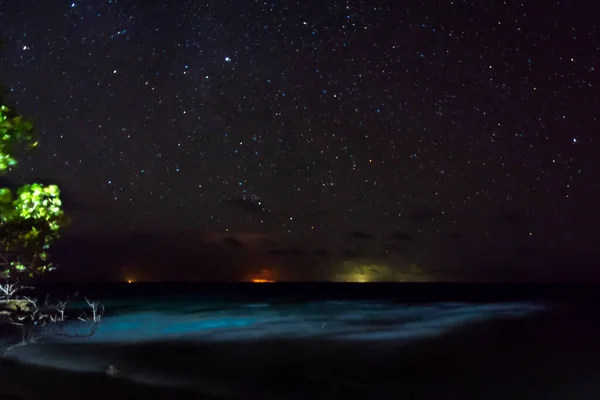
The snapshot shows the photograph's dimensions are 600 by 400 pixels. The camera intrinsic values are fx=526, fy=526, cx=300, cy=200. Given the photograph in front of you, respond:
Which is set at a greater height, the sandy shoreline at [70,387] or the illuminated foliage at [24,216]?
the illuminated foliage at [24,216]

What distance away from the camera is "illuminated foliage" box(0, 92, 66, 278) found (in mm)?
4938

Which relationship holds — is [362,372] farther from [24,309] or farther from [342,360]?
[24,309]

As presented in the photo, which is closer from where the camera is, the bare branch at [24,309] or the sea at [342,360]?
the bare branch at [24,309]

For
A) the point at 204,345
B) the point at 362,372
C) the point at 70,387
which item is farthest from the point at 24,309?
the point at 204,345

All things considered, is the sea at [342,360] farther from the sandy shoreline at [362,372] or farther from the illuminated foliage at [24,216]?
the illuminated foliage at [24,216]

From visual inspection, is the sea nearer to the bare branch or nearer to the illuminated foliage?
the bare branch

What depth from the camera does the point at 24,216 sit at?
5.25 m

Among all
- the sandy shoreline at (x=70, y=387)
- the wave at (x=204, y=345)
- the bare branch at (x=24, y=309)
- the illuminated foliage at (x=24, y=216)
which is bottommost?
the wave at (x=204, y=345)

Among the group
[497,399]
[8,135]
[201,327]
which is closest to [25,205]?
[8,135]

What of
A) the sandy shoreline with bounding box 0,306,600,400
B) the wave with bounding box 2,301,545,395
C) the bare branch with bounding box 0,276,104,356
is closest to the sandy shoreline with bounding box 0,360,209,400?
the sandy shoreline with bounding box 0,306,600,400

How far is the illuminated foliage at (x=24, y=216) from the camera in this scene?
16.2 feet

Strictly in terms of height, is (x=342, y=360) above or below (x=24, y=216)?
below

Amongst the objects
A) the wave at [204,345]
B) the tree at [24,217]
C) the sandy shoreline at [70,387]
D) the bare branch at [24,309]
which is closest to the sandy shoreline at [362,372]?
the sandy shoreline at [70,387]

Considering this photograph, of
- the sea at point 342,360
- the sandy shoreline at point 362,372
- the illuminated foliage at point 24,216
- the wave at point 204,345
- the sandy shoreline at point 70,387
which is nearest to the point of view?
the illuminated foliage at point 24,216
